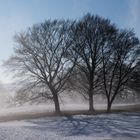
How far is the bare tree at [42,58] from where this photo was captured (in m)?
34.2

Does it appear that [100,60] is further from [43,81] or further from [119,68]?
[43,81]

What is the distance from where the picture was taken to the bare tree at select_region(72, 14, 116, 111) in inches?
1410

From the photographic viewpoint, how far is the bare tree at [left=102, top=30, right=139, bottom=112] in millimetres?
36656

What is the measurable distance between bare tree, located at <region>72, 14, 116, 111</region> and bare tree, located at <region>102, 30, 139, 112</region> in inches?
38.3

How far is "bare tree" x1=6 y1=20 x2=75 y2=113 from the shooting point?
34.2 meters

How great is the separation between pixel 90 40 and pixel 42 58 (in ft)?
21.7

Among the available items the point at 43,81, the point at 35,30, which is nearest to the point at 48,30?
the point at 35,30

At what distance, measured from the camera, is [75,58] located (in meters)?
36.0

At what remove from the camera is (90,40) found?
119 feet

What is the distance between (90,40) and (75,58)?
Answer: 2.99 metres

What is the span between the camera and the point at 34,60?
34.2 m

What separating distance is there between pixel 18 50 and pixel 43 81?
4.81 meters

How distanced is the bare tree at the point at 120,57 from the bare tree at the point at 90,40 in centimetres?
97

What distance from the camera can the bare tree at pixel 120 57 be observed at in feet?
120
